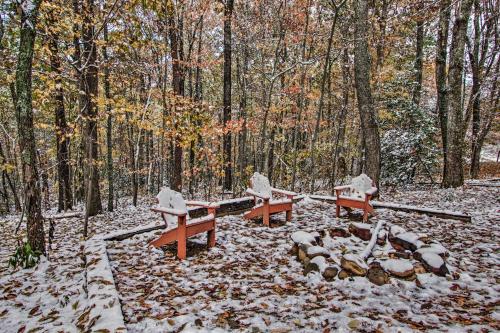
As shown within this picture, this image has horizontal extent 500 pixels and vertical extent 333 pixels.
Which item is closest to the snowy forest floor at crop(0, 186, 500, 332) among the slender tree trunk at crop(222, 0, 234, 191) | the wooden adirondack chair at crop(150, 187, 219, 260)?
the wooden adirondack chair at crop(150, 187, 219, 260)

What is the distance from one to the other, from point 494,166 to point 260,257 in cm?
2385

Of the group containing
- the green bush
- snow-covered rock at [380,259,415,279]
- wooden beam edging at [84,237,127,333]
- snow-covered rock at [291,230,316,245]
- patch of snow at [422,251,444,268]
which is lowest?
the green bush

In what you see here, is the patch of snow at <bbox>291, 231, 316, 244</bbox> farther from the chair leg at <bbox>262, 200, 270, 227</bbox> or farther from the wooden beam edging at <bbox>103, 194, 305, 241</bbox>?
the wooden beam edging at <bbox>103, 194, 305, 241</bbox>

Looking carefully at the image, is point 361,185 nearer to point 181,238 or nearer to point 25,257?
point 181,238

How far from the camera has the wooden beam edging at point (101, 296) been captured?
240 centimetres

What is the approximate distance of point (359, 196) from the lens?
6145mm

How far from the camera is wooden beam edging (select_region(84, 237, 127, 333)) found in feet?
7.88

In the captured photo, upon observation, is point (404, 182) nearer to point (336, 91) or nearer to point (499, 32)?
point (336, 91)

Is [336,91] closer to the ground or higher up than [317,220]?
higher up

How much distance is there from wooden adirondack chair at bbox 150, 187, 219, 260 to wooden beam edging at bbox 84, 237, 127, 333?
73 centimetres

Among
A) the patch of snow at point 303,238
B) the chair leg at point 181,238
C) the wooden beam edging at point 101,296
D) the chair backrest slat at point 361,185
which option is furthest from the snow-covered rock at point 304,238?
the chair backrest slat at point 361,185

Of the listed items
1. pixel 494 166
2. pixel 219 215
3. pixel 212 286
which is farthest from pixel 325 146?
pixel 494 166

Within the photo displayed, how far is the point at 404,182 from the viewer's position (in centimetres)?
1194

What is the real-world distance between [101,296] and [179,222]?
1.34 metres
